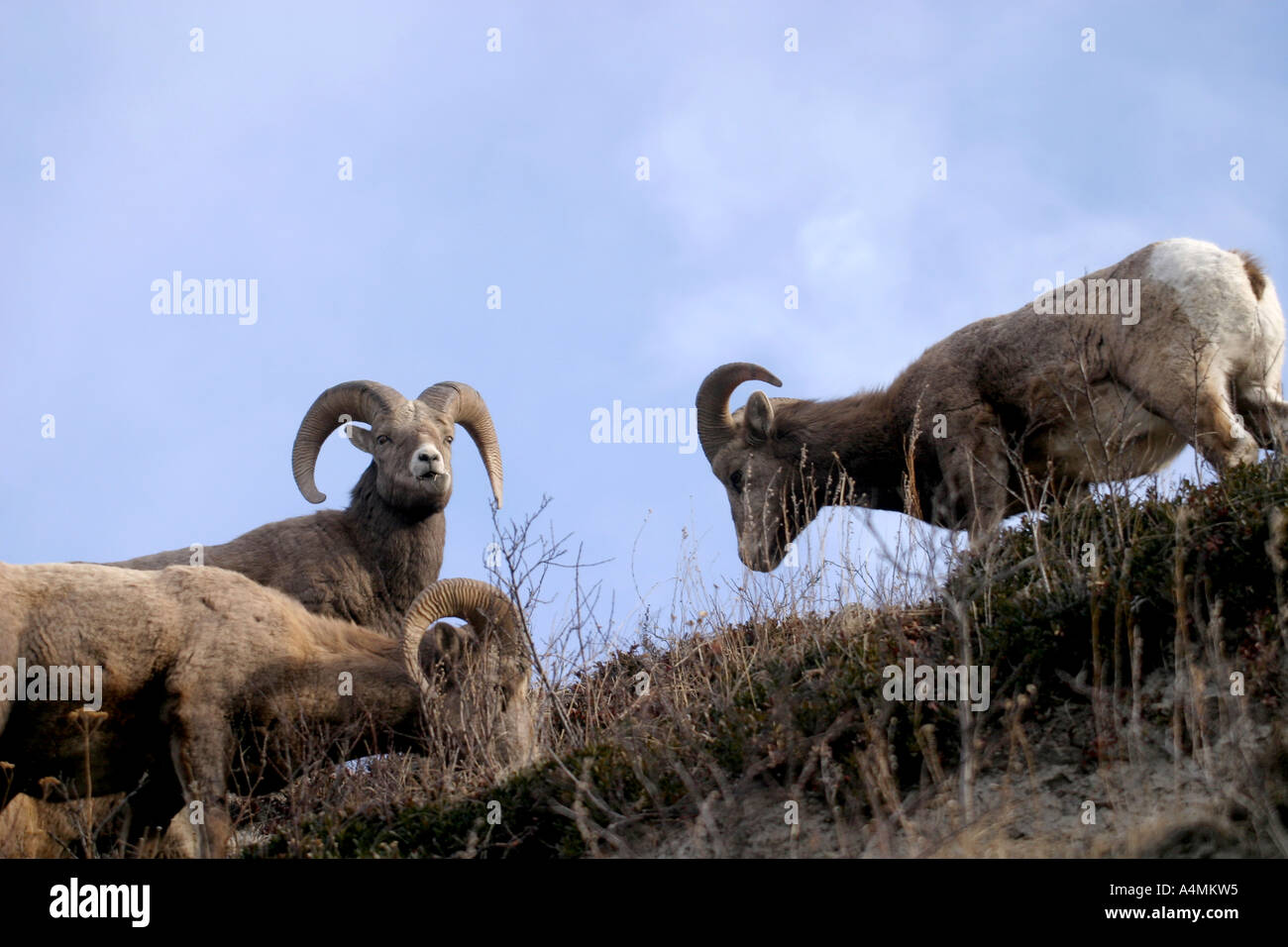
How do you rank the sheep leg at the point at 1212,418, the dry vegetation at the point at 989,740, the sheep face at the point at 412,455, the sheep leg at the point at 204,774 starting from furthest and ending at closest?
the sheep face at the point at 412,455 → the sheep leg at the point at 1212,418 → the sheep leg at the point at 204,774 → the dry vegetation at the point at 989,740

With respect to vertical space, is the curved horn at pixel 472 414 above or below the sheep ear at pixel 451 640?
above

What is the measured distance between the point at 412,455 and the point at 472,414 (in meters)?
1.30

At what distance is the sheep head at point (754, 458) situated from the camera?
40.9ft

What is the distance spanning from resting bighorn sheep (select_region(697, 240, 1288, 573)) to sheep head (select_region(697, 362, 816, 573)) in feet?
0.07

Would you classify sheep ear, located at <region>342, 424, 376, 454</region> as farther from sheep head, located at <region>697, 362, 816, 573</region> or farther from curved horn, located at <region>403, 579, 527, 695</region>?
curved horn, located at <region>403, 579, 527, 695</region>

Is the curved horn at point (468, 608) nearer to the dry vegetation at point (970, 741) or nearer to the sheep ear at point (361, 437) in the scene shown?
the dry vegetation at point (970, 741)

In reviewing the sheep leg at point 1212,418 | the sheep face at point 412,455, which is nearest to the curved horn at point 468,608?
the sheep face at point 412,455

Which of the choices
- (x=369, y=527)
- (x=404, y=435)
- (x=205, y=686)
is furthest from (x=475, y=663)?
(x=404, y=435)

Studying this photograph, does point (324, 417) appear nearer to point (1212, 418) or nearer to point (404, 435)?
point (404, 435)

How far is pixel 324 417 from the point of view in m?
13.0

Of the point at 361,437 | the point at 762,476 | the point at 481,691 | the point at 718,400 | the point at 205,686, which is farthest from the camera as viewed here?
the point at 718,400

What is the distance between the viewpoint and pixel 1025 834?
6.00 metres

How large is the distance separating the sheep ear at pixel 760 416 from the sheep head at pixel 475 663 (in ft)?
13.0
